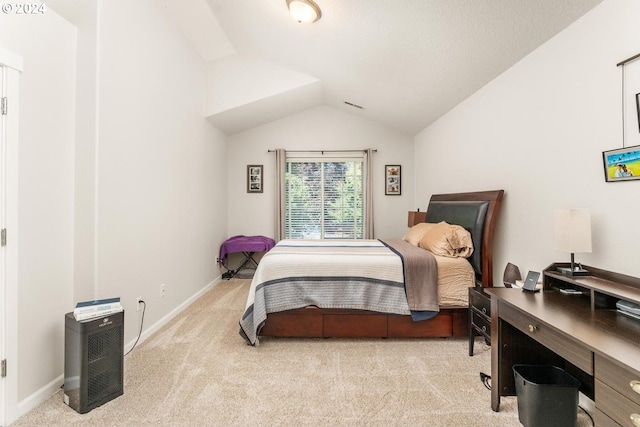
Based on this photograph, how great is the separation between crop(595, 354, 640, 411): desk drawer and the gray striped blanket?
1.46m

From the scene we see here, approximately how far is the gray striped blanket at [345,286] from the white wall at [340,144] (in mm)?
2651

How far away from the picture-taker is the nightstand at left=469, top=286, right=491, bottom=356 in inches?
81.7

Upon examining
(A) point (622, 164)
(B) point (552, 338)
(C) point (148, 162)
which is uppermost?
(C) point (148, 162)

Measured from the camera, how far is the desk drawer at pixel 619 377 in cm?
87

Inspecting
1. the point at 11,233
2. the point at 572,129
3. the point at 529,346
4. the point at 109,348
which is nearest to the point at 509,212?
the point at 572,129

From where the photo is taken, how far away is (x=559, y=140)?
199cm

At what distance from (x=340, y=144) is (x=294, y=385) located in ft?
13.2

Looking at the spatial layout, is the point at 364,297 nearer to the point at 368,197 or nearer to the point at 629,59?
the point at 629,59

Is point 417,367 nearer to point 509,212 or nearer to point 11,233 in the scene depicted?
point 509,212

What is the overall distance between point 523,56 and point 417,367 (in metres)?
2.57

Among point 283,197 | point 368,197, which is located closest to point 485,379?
point 368,197

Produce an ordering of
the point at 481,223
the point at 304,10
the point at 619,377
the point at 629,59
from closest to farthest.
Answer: the point at 619,377 → the point at 629,59 → the point at 304,10 → the point at 481,223

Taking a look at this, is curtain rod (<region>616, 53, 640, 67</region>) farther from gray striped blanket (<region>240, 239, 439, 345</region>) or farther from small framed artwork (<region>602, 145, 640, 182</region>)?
gray striped blanket (<region>240, 239, 439, 345</region>)

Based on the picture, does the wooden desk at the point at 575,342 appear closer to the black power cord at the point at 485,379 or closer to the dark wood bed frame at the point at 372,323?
the black power cord at the point at 485,379
